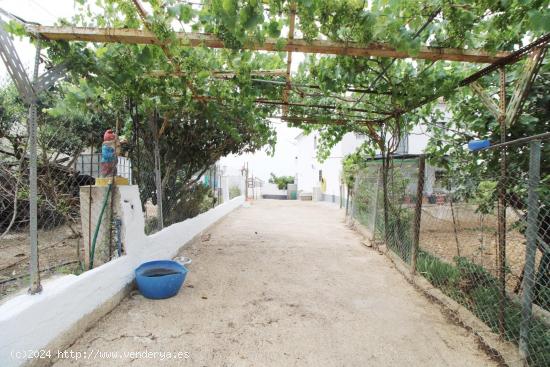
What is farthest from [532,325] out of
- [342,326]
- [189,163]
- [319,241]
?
[189,163]

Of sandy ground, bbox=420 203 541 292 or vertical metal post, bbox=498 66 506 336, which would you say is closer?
vertical metal post, bbox=498 66 506 336

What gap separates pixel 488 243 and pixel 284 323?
2.26 m

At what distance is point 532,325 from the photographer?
248cm

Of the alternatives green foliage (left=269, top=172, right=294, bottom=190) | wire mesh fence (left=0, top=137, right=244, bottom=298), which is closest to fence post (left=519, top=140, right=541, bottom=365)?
wire mesh fence (left=0, top=137, right=244, bottom=298)

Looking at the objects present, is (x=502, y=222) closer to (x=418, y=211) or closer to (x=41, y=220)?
(x=418, y=211)

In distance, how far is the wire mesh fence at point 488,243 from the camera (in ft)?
7.66

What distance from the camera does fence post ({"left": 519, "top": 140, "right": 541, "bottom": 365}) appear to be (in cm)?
227

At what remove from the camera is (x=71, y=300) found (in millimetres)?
2492

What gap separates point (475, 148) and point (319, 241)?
423 centimetres

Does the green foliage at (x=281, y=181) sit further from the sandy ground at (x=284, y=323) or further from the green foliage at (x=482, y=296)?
the green foliage at (x=482, y=296)

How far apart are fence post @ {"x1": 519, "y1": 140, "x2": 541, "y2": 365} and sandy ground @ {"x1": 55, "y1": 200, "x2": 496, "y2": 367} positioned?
391mm

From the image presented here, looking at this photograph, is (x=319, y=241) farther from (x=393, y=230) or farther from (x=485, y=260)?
(x=485, y=260)

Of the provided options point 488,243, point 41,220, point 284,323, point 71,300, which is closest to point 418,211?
point 488,243

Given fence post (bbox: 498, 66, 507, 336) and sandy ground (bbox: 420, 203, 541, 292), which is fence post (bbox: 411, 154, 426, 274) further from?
fence post (bbox: 498, 66, 507, 336)
